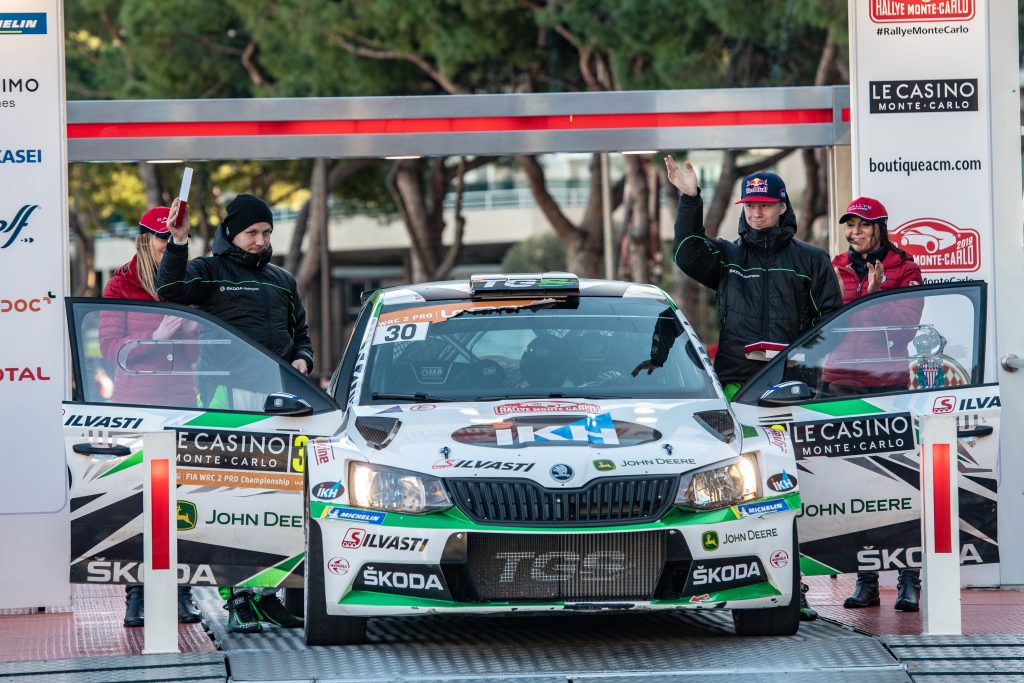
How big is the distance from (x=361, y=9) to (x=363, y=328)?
65.4 feet

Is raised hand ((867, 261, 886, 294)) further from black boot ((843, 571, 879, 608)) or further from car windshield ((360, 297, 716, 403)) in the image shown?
black boot ((843, 571, 879, 608))

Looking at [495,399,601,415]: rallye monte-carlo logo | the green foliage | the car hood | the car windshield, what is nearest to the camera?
the car hood

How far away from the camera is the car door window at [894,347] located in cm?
773

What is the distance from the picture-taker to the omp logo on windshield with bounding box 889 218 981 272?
9.22 m

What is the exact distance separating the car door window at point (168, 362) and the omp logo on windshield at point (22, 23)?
1862mm

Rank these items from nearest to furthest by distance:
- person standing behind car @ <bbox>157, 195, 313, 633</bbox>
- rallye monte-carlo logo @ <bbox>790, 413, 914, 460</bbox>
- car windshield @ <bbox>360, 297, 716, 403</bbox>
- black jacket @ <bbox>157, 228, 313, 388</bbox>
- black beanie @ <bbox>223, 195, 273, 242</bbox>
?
car windshield @ <bbox>360, 297, 716, 403</bbox>
rallye monte-carlo logo @ <bbox>790, 413, 914, 460</bbox>
person standing behind car @ <bbox>157, 195, 313, 633</bbox>
black jacket @ <bbox>157, 228, 313, 388</bbox>
black beanie @ <bbox>223, 195, 273, 242</bbox>

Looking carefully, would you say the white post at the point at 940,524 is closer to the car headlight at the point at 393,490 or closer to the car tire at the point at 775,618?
the car tire at the point at 775,618

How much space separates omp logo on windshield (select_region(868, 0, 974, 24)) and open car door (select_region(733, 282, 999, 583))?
7.04 feet

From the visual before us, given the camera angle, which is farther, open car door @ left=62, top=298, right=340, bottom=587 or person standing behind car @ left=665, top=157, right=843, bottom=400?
person standing behind car @ left=665, top=157, right=843, bottom=400

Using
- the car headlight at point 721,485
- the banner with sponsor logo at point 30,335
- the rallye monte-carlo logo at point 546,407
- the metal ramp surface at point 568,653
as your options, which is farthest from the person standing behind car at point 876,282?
the banner with sponsor logo at point 30,335

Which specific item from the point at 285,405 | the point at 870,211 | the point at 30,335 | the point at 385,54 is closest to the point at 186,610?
the point at 285,405

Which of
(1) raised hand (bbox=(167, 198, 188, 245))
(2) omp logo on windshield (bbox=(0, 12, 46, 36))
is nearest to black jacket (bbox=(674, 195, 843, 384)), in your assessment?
(1) raised hand (bbox=(167, 198, 188, 245))

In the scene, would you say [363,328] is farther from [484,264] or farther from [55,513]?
[484,264]

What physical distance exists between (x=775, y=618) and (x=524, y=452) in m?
1.22
